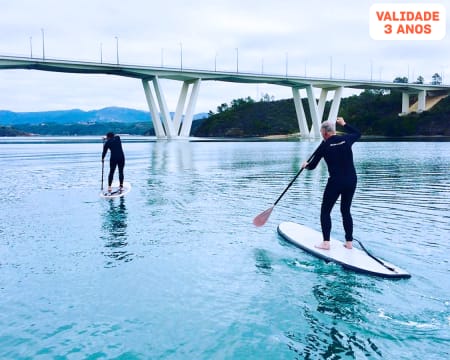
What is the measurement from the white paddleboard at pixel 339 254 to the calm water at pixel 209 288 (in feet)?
0.45

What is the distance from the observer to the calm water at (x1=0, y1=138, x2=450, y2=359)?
4.43 metres

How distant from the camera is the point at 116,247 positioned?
7902mm

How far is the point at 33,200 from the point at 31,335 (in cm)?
950

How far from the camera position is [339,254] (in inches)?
281

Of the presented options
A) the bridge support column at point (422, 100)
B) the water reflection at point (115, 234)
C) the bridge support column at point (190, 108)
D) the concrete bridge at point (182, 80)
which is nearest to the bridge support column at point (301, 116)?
the concrete bridge at point (182, 80)

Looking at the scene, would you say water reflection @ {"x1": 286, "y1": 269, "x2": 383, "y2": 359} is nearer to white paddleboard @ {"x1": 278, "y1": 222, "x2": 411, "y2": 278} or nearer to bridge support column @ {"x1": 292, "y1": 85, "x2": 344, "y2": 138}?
white paddleboard @ {"x1": 278, "y1": 222, "x2": 411, "y2": 278}

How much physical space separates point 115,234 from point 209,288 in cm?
363

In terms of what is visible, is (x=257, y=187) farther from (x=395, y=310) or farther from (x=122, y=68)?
(x=122, y=68)

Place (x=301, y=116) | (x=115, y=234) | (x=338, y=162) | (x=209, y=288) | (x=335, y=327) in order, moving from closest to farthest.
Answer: (x=335, y=327), (x=209, y=288), (x=338, y=162), (x=115, y=234), (x=301, y=116)

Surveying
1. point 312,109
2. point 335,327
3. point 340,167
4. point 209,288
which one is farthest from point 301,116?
point 335,327

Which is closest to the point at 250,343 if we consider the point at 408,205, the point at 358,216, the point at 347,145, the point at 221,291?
the point at 221,291

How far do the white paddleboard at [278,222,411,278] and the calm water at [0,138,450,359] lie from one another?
14 centimetres

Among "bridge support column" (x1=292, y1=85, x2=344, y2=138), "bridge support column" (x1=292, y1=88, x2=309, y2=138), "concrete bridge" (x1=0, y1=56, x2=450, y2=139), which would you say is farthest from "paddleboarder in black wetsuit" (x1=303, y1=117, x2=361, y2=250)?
"bridge support column" (x1=292, y1=88, x2=309, y2=138)

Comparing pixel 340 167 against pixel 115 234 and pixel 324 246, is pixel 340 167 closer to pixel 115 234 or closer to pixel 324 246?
pixel 324 246
